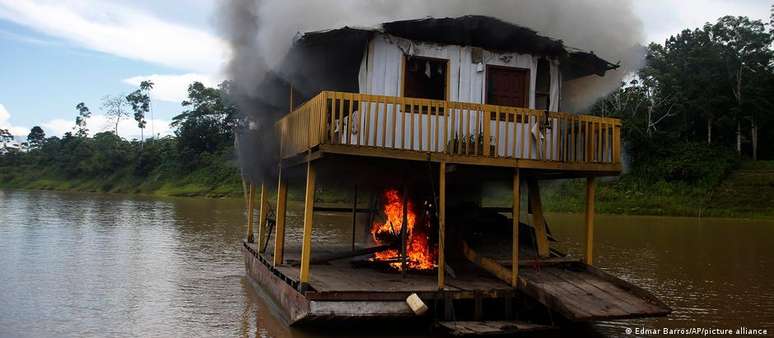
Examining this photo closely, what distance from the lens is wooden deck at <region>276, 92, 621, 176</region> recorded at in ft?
34.8

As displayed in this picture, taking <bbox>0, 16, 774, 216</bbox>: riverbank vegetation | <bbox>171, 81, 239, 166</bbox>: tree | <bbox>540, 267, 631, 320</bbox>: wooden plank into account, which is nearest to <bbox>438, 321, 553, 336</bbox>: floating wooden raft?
<bbox>540, 267, 631, 320</bbox>: wooden plank

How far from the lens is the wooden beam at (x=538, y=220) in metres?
13.5

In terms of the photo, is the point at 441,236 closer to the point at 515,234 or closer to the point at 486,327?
the point at 515,234

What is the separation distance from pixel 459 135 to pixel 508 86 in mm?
2608

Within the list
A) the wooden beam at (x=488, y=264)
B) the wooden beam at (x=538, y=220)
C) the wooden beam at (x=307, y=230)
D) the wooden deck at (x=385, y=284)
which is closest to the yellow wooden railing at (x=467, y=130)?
the wooden beam at (x=307, y=230)

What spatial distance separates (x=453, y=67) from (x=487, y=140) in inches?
84.3

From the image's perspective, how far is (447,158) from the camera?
1098cm

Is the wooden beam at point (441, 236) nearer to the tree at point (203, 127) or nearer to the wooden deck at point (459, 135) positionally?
the wooden deck at point (459, 135)

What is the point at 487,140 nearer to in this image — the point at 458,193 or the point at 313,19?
the point at 313,19

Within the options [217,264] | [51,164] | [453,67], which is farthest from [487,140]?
[51,164]

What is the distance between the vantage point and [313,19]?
43.4 feet

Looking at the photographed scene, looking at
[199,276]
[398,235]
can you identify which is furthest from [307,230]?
[199,276]

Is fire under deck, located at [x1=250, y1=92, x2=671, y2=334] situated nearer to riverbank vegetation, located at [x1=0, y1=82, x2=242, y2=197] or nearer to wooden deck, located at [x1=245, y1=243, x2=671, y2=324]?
wooden deck, located at [x1=245, y1=243, x2=671, y2=324]

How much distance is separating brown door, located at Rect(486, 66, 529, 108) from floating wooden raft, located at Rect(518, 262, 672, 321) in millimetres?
3564
